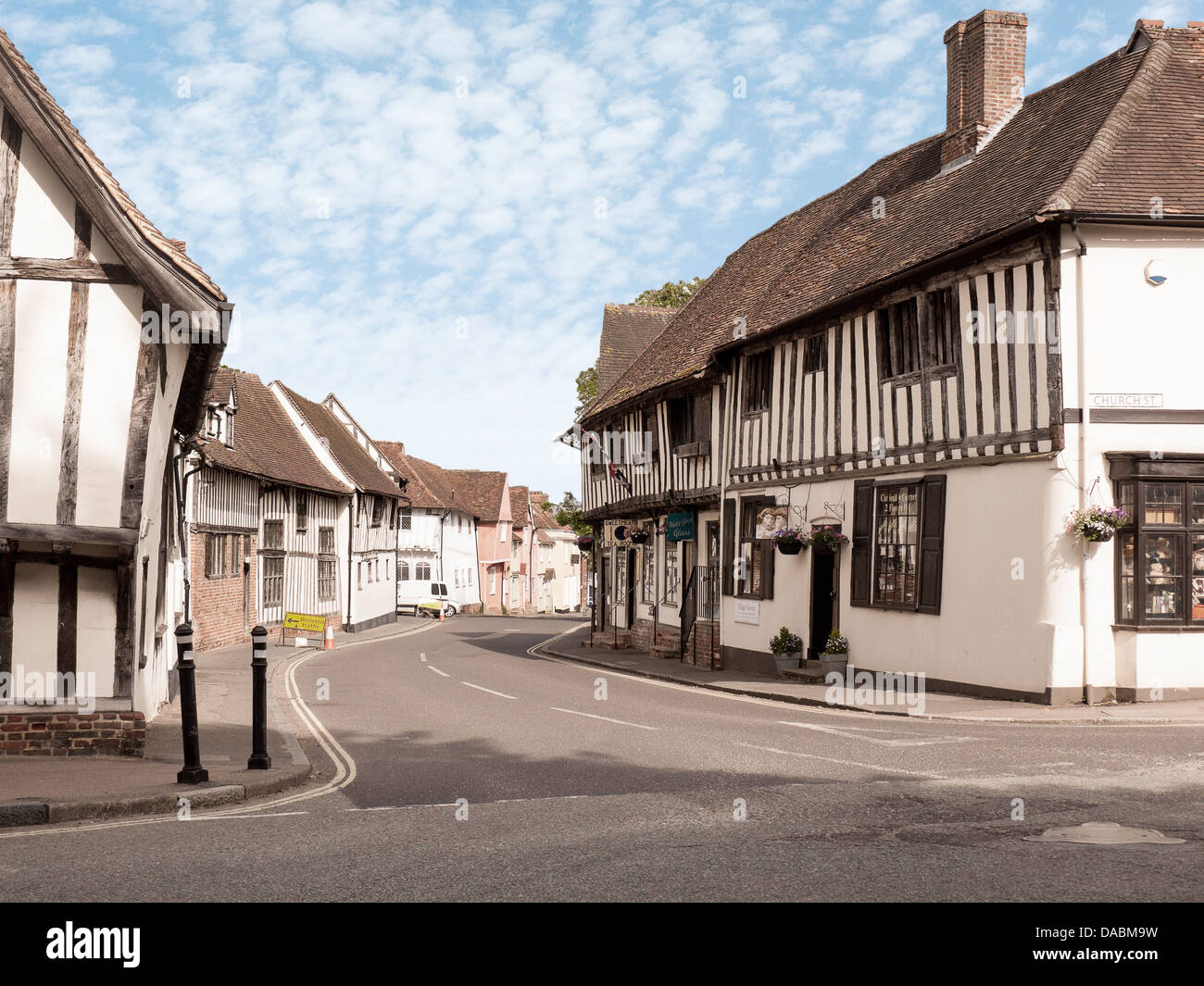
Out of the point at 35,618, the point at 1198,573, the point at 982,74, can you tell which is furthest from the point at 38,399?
the point at 982,74

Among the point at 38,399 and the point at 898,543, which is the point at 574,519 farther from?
the point at 38,399

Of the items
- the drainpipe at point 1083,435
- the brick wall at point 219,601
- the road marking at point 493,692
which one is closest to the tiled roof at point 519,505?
the brick wall at point 219,601

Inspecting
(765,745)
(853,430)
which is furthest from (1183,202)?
(765,745)

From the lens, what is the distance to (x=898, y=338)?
59.4ft

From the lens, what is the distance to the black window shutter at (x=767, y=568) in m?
21.9

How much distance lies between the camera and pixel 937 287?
55.7ft

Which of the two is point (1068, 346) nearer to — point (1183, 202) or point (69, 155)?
point (1183, 202)

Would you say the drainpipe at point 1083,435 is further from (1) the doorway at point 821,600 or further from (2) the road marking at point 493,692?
(2) the road marking at point 493,692

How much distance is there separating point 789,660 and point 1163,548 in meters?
7.14

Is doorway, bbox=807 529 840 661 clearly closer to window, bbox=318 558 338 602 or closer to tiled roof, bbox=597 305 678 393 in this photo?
tiled roof, bbox=597 305 678 393

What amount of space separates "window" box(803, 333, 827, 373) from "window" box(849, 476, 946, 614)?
255cm

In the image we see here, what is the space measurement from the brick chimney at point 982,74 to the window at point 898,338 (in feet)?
13.1
